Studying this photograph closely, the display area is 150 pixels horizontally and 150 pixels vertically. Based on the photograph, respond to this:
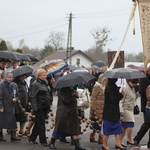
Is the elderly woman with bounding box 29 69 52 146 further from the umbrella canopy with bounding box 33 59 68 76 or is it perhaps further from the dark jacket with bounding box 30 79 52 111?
the umbrella canopy with bounding box 33 59 68 76

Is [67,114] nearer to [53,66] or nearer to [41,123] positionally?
[41,123]

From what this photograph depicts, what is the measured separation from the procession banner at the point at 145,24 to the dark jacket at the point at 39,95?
2590 mm

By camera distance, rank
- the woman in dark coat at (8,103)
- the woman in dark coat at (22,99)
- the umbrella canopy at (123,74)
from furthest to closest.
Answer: the woman in dark coat at (22,99)
the woman in dark coat at (8,103)
the umbrella canopy at (123,74)

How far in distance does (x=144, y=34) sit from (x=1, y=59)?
12.8 ft

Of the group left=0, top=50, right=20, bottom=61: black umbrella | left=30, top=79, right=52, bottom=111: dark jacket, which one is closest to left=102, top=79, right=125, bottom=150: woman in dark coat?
left=30, top=79, right=52, bottom=111: dark jacket

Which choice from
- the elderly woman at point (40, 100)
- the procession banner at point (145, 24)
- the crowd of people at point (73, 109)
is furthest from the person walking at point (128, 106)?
the elderly woman at point (40, 100)

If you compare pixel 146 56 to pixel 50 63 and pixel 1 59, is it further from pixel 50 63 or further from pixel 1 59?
pixel 1 59

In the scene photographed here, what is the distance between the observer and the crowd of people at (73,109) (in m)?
7.77

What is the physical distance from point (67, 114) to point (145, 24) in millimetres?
3143

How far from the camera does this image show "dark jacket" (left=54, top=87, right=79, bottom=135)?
25.8ft

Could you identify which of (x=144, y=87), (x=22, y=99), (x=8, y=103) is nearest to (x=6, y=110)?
(x=8, y=103)

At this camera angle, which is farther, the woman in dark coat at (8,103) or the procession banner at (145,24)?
the procession banner at (145,24)

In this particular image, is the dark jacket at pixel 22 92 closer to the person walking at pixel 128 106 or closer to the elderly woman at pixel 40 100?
the elderly woman at pixel 40 100

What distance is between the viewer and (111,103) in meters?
7.70
